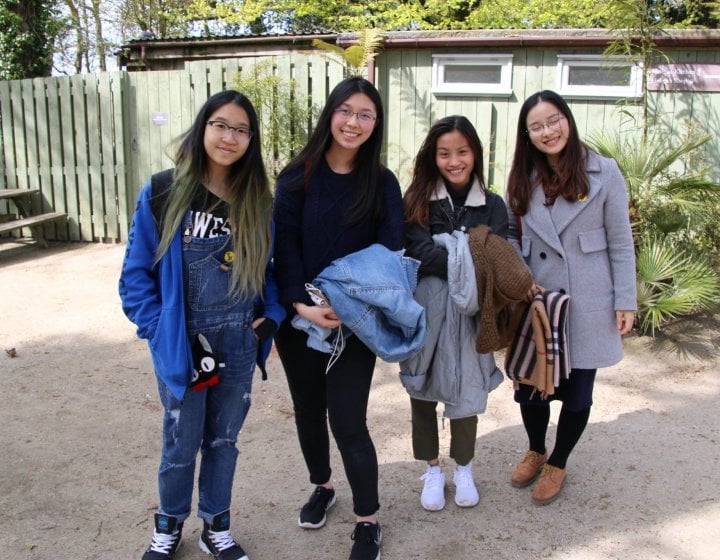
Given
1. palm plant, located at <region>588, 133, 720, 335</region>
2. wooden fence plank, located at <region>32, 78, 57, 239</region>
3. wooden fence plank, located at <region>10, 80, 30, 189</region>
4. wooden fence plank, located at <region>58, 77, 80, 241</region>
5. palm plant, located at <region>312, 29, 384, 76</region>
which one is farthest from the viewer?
wooden fence plank, located at <region>10, 80, 30, 189</region>

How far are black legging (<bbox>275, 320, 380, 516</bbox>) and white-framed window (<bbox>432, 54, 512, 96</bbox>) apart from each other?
531cm

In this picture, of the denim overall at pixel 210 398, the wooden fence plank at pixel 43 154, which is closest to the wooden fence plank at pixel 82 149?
the wooden fence plank at pixel 43 154

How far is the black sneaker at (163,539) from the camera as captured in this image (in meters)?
2.68

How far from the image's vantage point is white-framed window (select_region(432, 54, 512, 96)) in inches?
283

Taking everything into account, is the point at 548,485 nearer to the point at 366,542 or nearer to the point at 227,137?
the point at 366,542

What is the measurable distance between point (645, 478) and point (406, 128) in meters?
5.15

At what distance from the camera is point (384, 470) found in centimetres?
353

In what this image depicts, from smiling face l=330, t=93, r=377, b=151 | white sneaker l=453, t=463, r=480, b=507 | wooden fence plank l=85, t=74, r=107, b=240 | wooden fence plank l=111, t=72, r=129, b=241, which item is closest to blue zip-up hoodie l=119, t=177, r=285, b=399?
smiling face l=330, t=93, r=377, b=151

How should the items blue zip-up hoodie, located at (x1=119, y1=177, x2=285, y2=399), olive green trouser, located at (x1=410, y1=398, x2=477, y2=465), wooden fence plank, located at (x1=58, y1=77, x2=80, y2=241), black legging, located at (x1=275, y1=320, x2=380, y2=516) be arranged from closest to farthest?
1. blue zip-up hoodie, located at (x1=119, y1=177, x2=285, y2=399)
2. black legging, located at (x1=275, y1=320, x2=380, y2=516)
3. olive green trouser, located at (x1=410, y1=398, x2=477, y2=465)
4. wooden fence plank, located at (x1=58, y1=77, x2=80, y2=241)

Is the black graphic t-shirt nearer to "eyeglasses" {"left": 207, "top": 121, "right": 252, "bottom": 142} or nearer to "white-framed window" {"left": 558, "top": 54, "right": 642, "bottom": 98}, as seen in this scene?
"eyeglasses" {"left": 207, "top": 121, "right": 252, "bottom": 142}

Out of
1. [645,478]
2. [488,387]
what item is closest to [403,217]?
[488,387]

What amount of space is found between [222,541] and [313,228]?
1338 millimetres

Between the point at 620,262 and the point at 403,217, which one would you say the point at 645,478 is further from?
the point at 403,217

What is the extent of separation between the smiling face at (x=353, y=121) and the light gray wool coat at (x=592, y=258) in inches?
36.4
